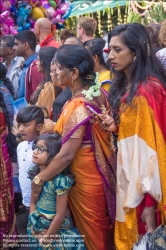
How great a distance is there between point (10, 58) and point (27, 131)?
277 cm

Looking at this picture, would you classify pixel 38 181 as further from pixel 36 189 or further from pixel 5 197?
pixel 5 197

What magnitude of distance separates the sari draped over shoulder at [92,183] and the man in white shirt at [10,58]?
2956 millimetres

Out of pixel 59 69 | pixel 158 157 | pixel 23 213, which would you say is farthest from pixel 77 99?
pixel 23 213

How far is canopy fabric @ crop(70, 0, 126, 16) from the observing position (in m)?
13.1

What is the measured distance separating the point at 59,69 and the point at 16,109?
4.88 ft

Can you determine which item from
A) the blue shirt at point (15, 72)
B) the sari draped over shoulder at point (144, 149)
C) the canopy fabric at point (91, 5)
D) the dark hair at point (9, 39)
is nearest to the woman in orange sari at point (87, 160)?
the sari draped over shoulder at point (144, 149)

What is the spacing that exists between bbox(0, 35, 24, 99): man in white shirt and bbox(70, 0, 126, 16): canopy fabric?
7.32 metres

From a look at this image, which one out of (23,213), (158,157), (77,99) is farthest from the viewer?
(23,213)

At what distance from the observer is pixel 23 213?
16.4 ft

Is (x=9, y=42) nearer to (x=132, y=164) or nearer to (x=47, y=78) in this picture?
(x=47, y=78)

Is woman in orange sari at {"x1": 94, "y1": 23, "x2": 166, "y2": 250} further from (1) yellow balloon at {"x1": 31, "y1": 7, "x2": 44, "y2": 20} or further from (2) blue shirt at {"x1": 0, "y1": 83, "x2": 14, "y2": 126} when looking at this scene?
(1) yellow balloon at {"x1": 31, "y1": 7, "x2": 44, "y2": 20}

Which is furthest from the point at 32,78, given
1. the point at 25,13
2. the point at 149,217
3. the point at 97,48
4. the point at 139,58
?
the point at 149,217

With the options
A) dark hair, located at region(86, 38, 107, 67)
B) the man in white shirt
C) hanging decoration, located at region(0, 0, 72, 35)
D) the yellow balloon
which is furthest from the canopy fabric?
dark hair, located at region(86, 38, 107, 67)

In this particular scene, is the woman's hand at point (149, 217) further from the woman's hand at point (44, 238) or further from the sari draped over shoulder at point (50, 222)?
the woman's hand at point (44, 238)
